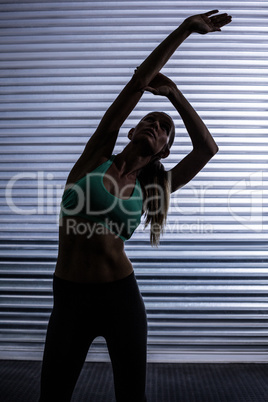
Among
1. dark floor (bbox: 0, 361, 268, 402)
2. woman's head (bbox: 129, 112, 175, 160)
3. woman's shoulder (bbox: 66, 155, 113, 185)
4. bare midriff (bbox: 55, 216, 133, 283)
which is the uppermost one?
woman's head (bbox: 129, 112, 175, 160)

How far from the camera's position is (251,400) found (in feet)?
8.54

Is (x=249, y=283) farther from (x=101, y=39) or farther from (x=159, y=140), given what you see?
(x=101, y=39)

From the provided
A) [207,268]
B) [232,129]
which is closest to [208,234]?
[207,268]

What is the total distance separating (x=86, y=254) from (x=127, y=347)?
1.33 ft

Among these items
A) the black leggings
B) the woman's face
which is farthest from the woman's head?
the black leggings

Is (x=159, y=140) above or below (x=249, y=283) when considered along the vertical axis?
above

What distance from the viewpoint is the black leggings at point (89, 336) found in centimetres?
151

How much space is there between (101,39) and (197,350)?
108 inches

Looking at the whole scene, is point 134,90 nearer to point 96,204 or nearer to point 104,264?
point 96,204

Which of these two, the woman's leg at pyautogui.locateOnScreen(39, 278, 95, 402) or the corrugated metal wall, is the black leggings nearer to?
the woman's leg at pyautogui.locateOnScreen(39, 278, 95, 402)

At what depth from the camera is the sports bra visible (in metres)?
1.59

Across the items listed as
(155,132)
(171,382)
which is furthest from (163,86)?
(171,382)

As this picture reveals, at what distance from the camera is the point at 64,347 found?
1.50 meters

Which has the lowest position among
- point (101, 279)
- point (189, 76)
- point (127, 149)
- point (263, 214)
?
point (101, 279)
